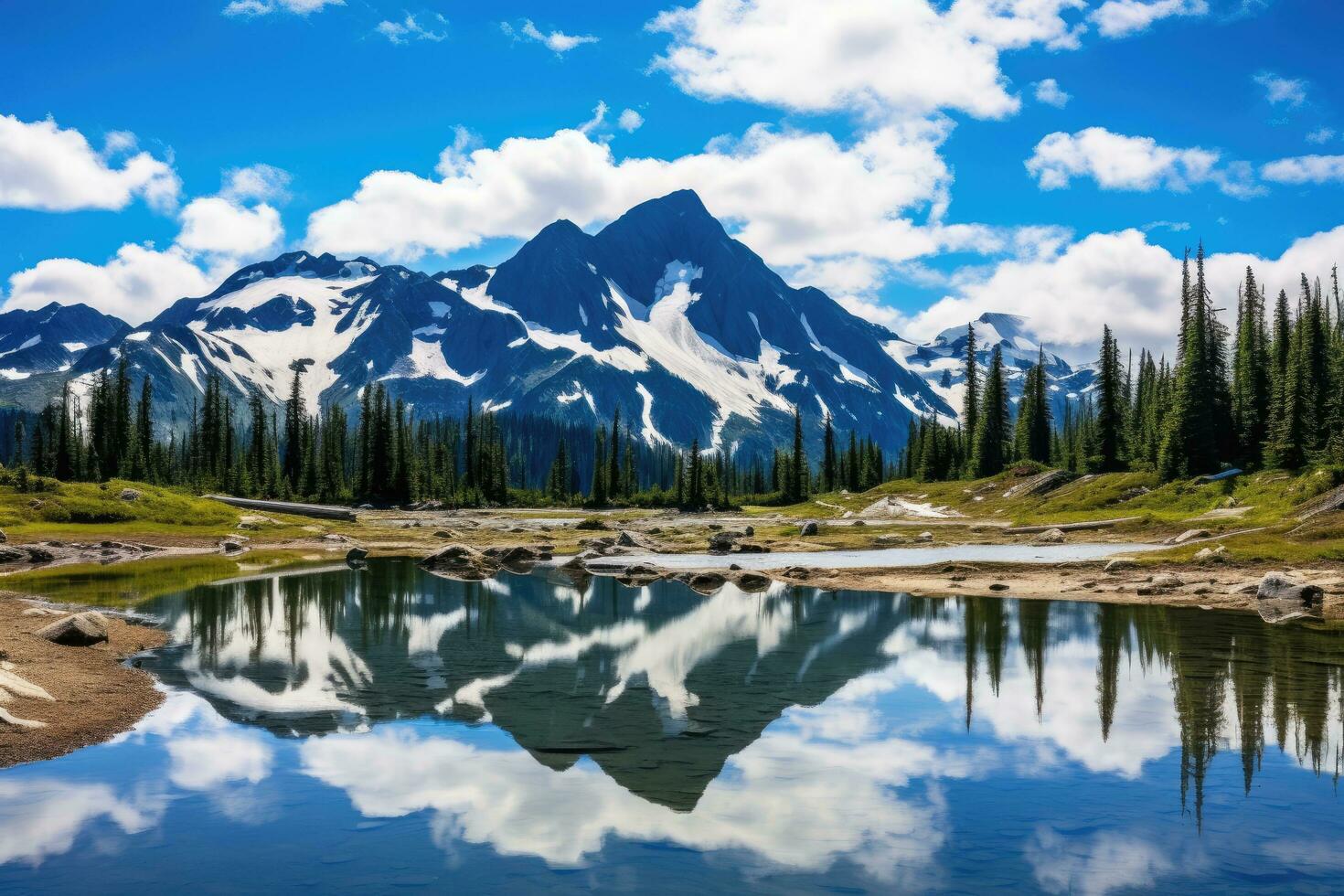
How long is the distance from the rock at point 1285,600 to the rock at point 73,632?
43.3m

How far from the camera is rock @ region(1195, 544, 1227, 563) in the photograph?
4966 cm

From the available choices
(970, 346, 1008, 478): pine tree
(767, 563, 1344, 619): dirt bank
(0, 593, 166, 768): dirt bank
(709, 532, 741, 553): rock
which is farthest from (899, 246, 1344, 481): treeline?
(0, 593, 166, 768): dirt bank

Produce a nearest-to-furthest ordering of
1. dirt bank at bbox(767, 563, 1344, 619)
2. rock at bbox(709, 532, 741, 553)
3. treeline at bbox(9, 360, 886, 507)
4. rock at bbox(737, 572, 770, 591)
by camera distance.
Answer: dirt bank at bbox(767, 563, 1344, 619)
rock at bbox(737, 572, 770, 591)
rock at bbox(709, 532, 741, 553)
treeline at bbox(9, 360, 886, 507)

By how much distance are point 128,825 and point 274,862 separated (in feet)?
10.8

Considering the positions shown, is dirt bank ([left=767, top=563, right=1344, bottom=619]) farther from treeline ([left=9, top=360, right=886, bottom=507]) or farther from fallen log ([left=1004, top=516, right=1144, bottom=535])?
treeline ([left=9, top=360, right=886, bottom=507])

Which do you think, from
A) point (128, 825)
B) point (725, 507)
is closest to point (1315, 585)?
point (128, 825)

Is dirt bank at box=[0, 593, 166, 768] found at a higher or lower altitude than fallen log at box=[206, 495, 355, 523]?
lower

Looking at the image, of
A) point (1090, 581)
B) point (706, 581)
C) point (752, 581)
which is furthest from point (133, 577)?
point (1090, 581)

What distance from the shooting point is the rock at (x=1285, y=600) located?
36.4 metres

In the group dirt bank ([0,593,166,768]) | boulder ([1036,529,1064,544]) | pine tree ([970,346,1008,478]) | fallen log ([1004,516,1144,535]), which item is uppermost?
pine tree ([970,346,1008,478])

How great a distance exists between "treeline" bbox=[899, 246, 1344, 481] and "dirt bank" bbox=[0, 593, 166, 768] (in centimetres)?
8029

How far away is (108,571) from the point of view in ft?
188

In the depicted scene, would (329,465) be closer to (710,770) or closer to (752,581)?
(752,581)

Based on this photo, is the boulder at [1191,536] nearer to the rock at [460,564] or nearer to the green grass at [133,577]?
the rock at [460,564]
